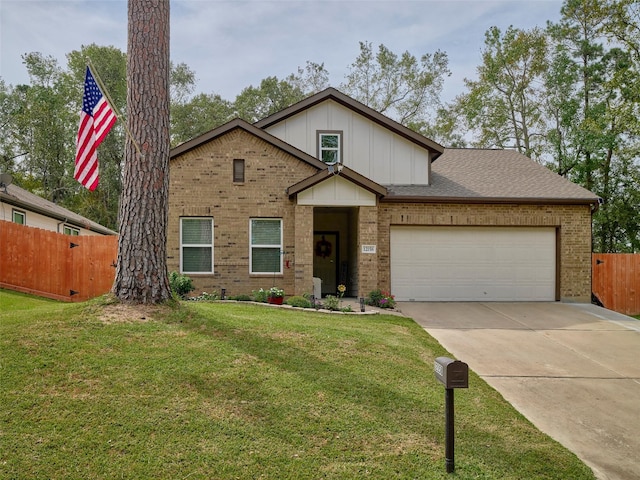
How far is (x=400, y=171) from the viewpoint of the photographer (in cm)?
1492

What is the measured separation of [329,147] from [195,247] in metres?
5.31

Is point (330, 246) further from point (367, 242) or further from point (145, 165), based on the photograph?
point (145, 165)

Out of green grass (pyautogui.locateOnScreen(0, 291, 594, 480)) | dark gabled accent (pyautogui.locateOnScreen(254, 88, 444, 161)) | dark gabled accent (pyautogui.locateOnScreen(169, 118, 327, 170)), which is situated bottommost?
green grass (pyautogui.locateOnScreen(0, 291, 594, 480))

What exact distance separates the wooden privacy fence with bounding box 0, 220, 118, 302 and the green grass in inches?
289

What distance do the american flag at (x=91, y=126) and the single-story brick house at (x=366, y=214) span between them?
20.0ft

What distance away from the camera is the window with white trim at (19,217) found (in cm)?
1698

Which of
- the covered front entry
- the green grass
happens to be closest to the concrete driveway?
the green grass

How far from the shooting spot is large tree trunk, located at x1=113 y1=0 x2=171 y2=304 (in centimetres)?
652

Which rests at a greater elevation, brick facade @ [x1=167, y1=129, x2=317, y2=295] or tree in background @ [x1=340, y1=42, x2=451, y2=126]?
tree in background @ [x1=340, y1=42, x2=451, y2=126]

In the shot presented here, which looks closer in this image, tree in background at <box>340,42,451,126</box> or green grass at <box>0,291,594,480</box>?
green grass at <box>0,291,594,480</box>

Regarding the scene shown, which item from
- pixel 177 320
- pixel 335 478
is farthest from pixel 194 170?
pixel 335 478

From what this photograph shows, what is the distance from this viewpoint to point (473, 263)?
45.9 feet

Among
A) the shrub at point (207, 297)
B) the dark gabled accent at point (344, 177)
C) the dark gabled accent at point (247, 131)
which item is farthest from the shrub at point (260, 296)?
the dark gabled accent at point (247, 131)

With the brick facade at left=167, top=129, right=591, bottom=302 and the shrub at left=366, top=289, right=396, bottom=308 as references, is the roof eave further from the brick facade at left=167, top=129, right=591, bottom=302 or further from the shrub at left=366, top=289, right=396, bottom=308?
the shrub at left=366, top=289, right=396, bottom=308
